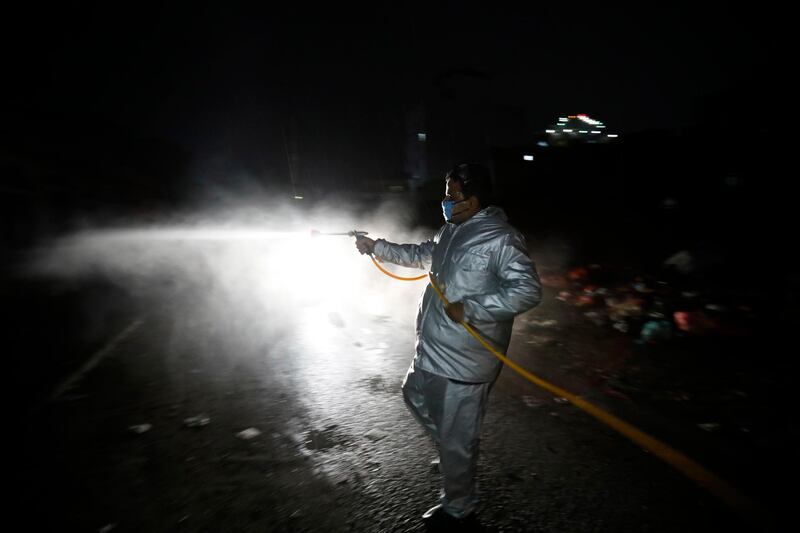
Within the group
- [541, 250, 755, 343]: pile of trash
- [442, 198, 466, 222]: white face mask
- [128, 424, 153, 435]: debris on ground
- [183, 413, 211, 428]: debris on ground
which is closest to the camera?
[442, 198, 466, 222]: white face mask

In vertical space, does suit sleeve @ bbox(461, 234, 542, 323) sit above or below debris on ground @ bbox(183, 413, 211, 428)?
above

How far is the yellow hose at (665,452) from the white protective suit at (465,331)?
5cm

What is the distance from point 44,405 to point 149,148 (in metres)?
39.3

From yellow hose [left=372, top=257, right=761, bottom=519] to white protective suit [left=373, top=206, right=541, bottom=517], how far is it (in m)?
0.05

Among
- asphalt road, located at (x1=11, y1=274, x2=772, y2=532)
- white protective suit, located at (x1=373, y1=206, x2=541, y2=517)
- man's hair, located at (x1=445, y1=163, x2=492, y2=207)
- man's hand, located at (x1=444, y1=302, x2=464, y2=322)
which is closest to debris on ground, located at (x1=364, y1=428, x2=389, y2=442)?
asphalt road, located at (x1=11, y1=274, x2=772, y2=532)

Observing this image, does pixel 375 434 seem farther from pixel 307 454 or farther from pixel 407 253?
pixel 407 253

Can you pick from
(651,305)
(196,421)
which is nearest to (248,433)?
(196,421)

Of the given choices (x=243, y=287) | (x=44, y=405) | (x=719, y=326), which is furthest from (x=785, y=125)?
(x=44, y=405)

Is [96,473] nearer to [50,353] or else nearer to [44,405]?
[44,405]

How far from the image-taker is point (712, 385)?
4.62 metres

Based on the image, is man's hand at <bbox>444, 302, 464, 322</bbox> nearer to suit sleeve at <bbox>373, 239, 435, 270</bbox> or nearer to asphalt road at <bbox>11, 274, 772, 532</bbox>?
suit sleeve at <bbox>373, 239, 435, 270</bbox>

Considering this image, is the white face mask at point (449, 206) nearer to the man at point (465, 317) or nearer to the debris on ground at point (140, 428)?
the man at point (465, 317)

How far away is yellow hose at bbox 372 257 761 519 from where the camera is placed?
2477 mm

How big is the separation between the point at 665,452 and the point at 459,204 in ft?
8.56
